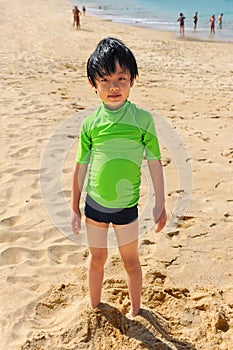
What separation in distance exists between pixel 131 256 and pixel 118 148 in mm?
636

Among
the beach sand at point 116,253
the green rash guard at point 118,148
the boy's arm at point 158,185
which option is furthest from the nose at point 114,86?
the beach sand at point 116,253

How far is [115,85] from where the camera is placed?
2020 millimetres

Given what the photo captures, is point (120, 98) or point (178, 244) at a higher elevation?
point (120, 98)

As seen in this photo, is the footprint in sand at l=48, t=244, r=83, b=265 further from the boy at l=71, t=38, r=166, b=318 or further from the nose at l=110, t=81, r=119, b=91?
the nose at l=110, t=81, r=119, b=91

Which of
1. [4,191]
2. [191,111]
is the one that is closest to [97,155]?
[4,191]

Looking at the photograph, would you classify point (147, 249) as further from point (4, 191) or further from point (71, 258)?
point (4, 191)

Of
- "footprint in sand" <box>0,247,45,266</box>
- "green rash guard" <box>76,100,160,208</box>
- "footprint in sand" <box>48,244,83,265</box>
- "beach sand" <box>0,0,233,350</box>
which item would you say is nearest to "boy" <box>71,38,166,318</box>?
"green rash guard" <box>76,100,160,208</box>

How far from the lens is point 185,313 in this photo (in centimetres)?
259

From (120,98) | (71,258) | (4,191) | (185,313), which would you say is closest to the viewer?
(120,98)

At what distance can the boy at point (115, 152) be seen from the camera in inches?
79.7

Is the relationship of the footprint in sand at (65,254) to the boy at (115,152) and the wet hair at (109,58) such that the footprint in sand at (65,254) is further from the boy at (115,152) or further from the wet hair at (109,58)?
the wet hair at (109,58)

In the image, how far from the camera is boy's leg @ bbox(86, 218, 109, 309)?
229cm

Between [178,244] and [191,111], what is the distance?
4.49m

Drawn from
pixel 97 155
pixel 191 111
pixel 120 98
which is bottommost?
pixel 191 111
